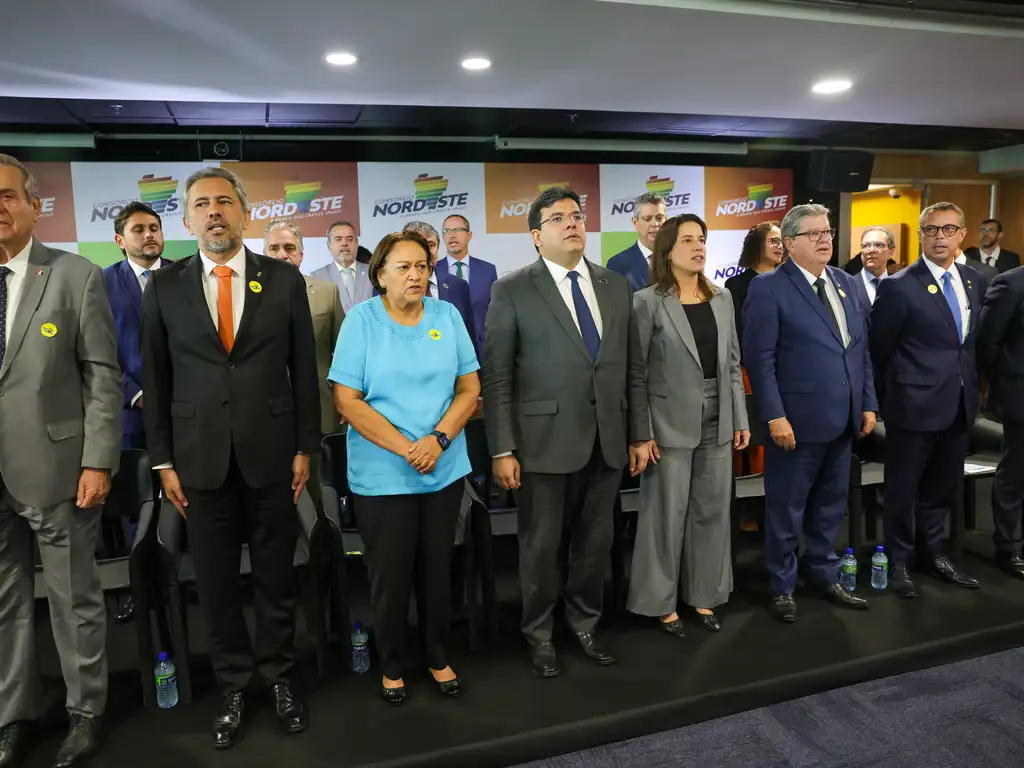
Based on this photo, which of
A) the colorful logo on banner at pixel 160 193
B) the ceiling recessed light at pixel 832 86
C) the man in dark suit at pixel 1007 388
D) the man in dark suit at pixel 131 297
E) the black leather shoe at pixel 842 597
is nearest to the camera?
the black leather shoe at pixel 842 597

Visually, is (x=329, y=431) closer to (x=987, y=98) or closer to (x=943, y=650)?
(x=943, y=650)

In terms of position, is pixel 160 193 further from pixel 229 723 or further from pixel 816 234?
pixel 816 234

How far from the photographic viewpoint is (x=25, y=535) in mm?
2133

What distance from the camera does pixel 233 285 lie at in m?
2.14

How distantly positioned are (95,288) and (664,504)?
2.05m

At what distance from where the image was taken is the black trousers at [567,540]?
8.24ft

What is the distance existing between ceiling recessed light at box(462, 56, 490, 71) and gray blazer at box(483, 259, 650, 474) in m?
2.37

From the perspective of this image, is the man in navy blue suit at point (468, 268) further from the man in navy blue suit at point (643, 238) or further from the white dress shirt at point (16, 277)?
the white dress shirt at point (16, 277)

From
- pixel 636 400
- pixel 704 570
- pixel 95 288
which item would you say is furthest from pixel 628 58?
pixel 95 288

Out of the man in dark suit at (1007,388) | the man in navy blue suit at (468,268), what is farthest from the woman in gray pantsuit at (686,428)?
the man in navy blue suit at (468,268)

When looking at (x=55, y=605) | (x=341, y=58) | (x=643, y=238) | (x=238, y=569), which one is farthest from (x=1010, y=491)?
(x=341, y=58)

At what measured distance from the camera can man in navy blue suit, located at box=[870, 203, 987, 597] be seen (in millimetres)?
3037

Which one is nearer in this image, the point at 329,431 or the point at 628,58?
the point at 329,431

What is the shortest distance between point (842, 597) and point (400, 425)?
2022mm
